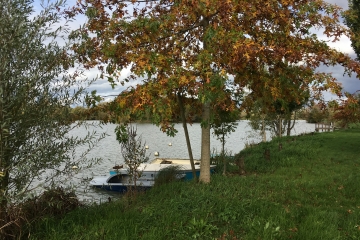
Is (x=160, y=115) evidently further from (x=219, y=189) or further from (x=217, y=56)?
(x=219, y=189)

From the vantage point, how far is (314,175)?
39.4 feet

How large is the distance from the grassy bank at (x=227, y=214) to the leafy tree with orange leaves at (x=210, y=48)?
5.99 ft

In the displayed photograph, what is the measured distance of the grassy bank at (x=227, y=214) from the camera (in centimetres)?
575

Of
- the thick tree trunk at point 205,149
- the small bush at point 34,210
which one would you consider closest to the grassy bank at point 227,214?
the small bush at point 34,210

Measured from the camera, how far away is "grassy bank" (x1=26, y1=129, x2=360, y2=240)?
5.75 m

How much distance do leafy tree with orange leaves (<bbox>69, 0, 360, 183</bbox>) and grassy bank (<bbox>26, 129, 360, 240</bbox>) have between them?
5.99 feet

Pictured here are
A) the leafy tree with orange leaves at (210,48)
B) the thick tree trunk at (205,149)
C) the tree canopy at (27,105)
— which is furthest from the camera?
the thick tree trunk at (205,149)

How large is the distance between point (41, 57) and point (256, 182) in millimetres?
7078

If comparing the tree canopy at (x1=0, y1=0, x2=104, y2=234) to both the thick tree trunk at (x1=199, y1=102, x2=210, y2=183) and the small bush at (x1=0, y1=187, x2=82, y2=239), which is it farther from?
the thick tree trunk at (x1=199, y1=102, x2=210, y2=183)

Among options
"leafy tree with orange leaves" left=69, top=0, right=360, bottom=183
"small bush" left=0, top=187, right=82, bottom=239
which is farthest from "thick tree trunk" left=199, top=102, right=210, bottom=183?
"small bush" left=0, top=187, right=82, bottom=239

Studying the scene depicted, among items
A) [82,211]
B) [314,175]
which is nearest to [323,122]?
[314,175]

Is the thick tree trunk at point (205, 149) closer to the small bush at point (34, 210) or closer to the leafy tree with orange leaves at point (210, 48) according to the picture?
the leafy tree with orange leaves at point (210, 48)

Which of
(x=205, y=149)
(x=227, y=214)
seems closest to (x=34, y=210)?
(x=227, y=214)

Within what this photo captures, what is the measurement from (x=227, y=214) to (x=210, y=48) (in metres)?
3.68
